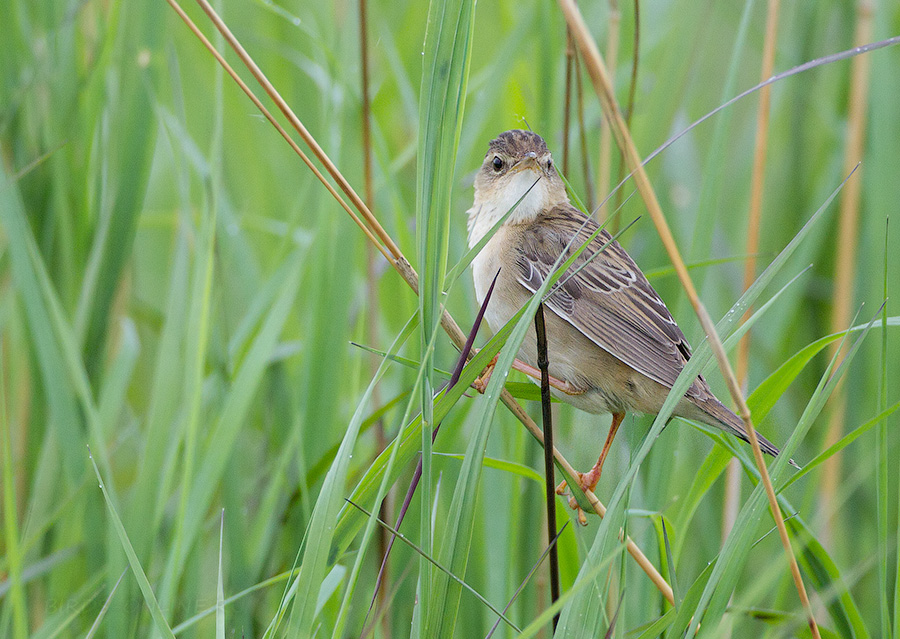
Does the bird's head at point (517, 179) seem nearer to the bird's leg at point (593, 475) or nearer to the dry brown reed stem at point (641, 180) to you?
the bird's leg at point (593, 475)

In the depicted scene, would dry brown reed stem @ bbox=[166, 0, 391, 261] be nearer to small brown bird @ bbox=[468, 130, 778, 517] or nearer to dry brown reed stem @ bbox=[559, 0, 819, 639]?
dry brown reed stem @ bbox=[559, 0, 819, 639]

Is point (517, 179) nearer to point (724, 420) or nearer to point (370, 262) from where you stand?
point (370, 262)

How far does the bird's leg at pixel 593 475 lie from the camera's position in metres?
2.10

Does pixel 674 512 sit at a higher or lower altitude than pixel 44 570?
higher

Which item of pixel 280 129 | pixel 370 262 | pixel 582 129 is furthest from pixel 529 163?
pixel 280 129

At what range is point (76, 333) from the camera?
2.60 m

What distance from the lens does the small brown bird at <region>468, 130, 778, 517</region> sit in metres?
2.43

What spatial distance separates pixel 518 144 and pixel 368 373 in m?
1.16

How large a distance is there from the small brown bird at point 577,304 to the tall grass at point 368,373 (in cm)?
13

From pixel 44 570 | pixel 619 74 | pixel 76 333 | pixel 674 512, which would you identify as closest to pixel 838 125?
pixel 619 74

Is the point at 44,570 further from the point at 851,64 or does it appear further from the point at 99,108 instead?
the point at 851,64

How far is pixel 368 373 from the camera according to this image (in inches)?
133

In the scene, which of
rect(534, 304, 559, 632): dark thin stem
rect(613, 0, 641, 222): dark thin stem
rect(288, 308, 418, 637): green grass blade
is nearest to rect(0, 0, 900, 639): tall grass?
rect(288, 308, 418, 637): green grass blade

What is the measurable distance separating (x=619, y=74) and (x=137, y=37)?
1873 millimetres
